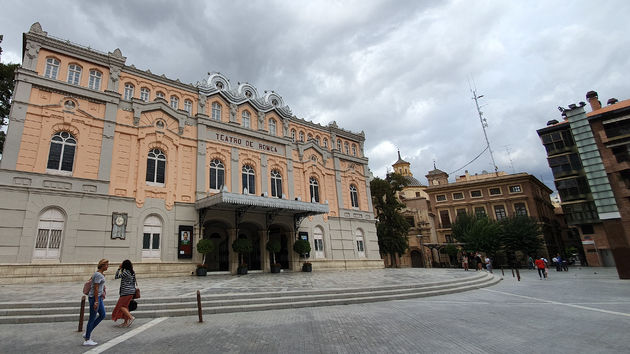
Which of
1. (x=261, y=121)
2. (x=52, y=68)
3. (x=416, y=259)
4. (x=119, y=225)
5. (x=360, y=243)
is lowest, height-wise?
(x=416, y=259)

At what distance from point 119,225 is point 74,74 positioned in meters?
10.6

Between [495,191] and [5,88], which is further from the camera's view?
[495,191]

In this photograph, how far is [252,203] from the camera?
2122 cm

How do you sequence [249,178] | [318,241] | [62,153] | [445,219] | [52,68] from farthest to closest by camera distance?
1. [445,219]
2. [318,241]
3. [249,178]
4. [52,68]
5. [62,153]

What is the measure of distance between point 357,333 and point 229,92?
2378 centimetres

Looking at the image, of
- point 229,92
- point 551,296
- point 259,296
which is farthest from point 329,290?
point 229,92

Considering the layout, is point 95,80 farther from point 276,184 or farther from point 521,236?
point 521,236

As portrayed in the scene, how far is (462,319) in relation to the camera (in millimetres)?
9039

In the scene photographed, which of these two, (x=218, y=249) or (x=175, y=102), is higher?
(x=175, y=102)

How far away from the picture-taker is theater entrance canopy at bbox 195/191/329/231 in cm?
2039

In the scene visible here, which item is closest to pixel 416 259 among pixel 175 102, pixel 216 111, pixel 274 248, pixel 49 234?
pixel 274 248

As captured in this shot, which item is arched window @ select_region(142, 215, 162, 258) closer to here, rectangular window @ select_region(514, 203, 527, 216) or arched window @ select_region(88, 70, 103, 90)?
arched window @ select_region(88, 70, 103, 90)

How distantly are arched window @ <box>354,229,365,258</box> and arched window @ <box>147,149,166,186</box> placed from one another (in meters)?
18.5

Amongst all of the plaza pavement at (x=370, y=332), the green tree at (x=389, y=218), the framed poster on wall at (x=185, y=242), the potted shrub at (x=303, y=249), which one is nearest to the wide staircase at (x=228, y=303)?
the plaza pavement at (x=370, y=332)
